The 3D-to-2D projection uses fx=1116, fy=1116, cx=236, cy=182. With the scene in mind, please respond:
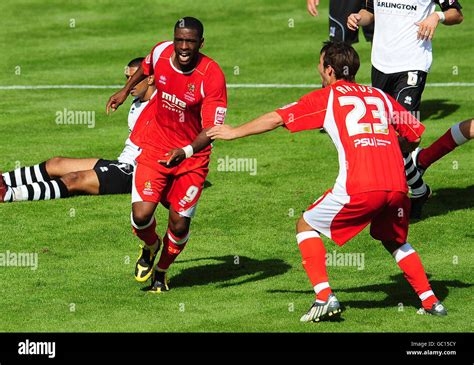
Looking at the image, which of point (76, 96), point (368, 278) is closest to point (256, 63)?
point (76, 96)

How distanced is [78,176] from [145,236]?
11.0 feet

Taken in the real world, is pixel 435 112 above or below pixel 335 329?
below

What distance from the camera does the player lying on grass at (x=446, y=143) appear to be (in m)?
13.8

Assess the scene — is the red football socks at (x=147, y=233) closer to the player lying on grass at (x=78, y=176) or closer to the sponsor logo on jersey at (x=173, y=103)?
the sponsor logo on jersey at (x=173, y=103)

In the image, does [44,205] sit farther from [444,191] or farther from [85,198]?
[444,191]

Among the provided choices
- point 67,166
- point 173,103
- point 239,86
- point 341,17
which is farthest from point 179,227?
point 239,86

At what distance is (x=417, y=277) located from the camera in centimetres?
1038

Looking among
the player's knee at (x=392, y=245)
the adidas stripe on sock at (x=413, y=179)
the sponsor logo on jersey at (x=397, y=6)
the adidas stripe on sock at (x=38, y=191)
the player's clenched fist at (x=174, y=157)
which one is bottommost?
the adidas stripe on sock at (x=38, y=191)

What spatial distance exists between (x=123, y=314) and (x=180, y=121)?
7.21ft

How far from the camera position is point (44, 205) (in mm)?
14727

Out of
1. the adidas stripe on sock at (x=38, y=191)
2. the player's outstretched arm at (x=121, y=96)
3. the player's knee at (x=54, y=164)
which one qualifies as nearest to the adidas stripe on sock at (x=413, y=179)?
the player's outstretched arm at (x=121, y=96)

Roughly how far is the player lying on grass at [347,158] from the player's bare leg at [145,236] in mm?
1665

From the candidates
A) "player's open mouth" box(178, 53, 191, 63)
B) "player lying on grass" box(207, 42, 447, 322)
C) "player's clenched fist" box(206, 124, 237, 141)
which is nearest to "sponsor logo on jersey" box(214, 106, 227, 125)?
"player's open mouth" box(178, 53, 191, 63)

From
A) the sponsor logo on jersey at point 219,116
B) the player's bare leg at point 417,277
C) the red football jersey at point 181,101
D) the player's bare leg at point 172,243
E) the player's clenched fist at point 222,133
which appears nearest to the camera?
the player's clenched fist at point 222,133
